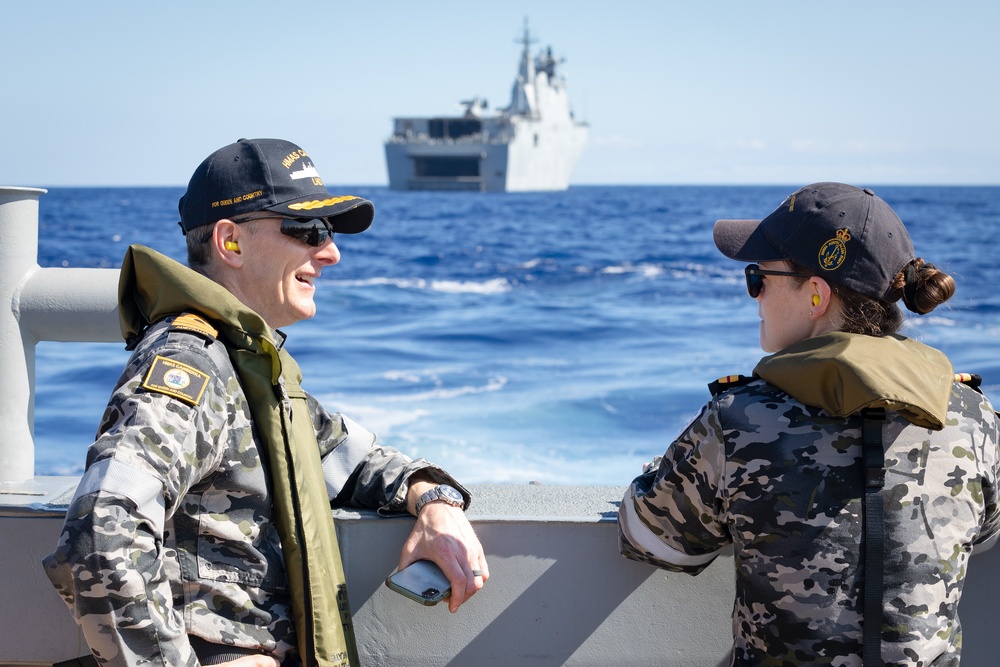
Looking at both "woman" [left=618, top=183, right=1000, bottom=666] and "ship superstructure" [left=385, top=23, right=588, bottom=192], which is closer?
"woman" [left=618, top=183, right=1000, bottom=666]

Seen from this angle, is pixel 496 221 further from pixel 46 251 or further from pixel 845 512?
pixel 845 512

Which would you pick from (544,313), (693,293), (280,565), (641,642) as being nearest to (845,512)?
(641,642)

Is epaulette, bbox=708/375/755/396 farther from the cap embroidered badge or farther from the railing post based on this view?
the railing post

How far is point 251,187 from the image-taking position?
1.84 metres

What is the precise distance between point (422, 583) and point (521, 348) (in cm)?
1161

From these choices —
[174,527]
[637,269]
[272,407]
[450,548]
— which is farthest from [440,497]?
[637,269]

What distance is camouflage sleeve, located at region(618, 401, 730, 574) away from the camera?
1.71 meters

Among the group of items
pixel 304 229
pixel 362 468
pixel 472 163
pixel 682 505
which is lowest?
pixel 472 163

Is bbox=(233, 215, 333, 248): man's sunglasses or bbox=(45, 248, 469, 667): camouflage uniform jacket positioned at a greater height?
bbox=(233, 215, 333, 248): man's sunglasses

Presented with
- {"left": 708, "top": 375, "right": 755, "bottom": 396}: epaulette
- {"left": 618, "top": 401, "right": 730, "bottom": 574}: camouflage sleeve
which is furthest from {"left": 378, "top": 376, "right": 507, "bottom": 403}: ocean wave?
{"left": 708, "top": 375, "right": 755, "bottom": 396}: epaulette

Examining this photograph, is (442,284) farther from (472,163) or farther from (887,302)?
(472,163)

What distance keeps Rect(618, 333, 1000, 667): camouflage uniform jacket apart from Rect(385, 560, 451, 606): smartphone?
1.81ft

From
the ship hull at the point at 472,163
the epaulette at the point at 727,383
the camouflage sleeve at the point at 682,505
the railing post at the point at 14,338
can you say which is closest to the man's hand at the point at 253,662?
the camouflage sleeve at the point at 682,505

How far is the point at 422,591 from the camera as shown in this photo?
74.0 inches
